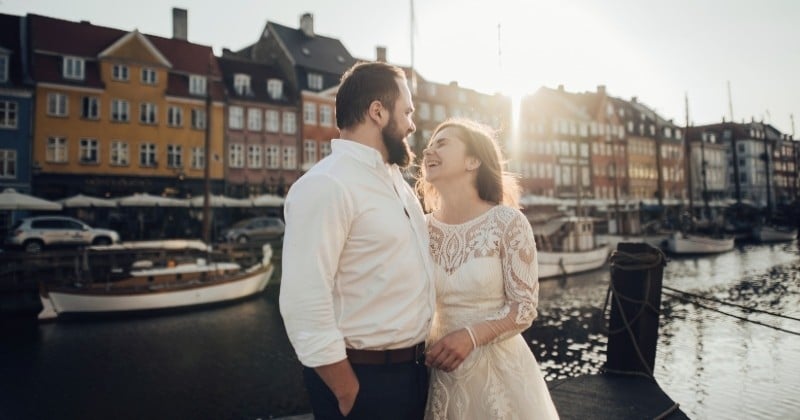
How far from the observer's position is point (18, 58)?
100ft

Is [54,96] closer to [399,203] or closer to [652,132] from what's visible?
[399,203]

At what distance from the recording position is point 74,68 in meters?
31.3

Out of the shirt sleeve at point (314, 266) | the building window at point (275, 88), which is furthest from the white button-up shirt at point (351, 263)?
the building window at point (275, 88)

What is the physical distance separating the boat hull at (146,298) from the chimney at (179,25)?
83.6ft

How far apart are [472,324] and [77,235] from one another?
77.2ft

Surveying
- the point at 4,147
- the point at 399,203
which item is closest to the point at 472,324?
the point at 399,203

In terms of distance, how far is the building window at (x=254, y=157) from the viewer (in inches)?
1437

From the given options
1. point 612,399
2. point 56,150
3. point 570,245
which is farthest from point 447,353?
point 56,150

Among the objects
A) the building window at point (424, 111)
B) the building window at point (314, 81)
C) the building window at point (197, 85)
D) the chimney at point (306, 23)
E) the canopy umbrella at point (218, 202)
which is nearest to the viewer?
the canopy umbrella at point (218, 202)

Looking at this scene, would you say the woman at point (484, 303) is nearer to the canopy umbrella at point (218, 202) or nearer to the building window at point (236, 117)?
the canopy umbrella at point (218, 202)

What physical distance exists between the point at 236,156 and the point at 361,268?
118 ft

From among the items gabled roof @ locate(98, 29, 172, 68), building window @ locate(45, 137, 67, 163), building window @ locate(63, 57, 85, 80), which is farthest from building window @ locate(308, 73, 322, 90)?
building window @ locate(45, 137, 67, 163)

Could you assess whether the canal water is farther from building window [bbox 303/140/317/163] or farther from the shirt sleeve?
building window [bbox 303/140/317/163]

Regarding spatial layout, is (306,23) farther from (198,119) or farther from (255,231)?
(255,231)
